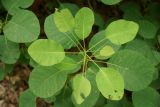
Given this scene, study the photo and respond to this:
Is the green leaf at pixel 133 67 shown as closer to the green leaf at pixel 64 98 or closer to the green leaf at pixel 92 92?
the green leaf at pixel 92 92

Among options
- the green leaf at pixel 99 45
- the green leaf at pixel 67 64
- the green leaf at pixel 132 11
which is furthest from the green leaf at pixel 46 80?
the green leaf at pixel 132 11

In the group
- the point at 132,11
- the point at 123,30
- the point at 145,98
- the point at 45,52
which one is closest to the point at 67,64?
the point at 45,52

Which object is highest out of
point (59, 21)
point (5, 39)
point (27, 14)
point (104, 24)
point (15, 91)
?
point (59, 21)

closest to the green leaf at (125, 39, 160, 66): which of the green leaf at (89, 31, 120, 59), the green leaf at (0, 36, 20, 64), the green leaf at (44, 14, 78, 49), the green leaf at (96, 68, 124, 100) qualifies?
the green leaf at (89, 31, 120, 59)

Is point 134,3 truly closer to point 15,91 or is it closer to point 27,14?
point 27,14

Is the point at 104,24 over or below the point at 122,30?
below

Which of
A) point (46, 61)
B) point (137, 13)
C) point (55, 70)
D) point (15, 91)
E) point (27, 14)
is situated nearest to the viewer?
point (46, 61)

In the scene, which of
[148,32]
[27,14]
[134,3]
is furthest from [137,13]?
[27,14]

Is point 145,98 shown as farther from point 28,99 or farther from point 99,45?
point 28,99
